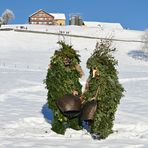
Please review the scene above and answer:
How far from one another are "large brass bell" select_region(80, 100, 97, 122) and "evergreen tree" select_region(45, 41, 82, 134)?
2.17 feet

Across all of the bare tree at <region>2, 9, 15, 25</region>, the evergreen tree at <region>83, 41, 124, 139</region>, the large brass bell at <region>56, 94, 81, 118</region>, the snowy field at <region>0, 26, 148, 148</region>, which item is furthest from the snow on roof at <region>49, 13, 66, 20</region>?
the large brass bell at <region>56, 94, 81, 118</region>

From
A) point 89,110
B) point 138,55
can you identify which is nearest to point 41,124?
point 89,110

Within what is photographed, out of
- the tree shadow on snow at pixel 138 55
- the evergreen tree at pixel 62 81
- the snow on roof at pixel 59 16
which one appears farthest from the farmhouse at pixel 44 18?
the evergreen tree at pixel 62 81

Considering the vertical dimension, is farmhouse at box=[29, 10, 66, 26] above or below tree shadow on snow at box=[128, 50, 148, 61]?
above

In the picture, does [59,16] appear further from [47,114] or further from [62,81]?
[62,81]

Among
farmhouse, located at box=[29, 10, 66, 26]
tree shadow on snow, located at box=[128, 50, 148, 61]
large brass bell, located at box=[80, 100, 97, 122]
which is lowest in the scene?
tree shadow on snow, located at box=[128, 50, 148, 61]

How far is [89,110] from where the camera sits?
1130 cm

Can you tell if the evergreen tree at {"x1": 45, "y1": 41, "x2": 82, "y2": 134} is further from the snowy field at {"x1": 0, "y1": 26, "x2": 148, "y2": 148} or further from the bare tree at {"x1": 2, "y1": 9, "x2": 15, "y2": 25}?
the bare tree at {"x1": 2, "y1": 9, "x2": 15, "y2": 25}

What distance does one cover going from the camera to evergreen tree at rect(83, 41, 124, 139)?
37.4 feet

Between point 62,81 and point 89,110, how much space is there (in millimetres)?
1151

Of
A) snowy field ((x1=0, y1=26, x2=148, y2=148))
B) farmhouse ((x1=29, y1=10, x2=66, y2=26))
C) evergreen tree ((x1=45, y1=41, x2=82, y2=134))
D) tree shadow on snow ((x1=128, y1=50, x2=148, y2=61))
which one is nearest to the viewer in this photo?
snowy field ((x1=0, y1=26, x2=148, y2=148))

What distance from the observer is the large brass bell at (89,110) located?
1130 cm

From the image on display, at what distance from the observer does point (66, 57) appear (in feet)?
40.1

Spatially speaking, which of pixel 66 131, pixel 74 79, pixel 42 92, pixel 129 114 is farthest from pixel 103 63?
pixel 42 92
